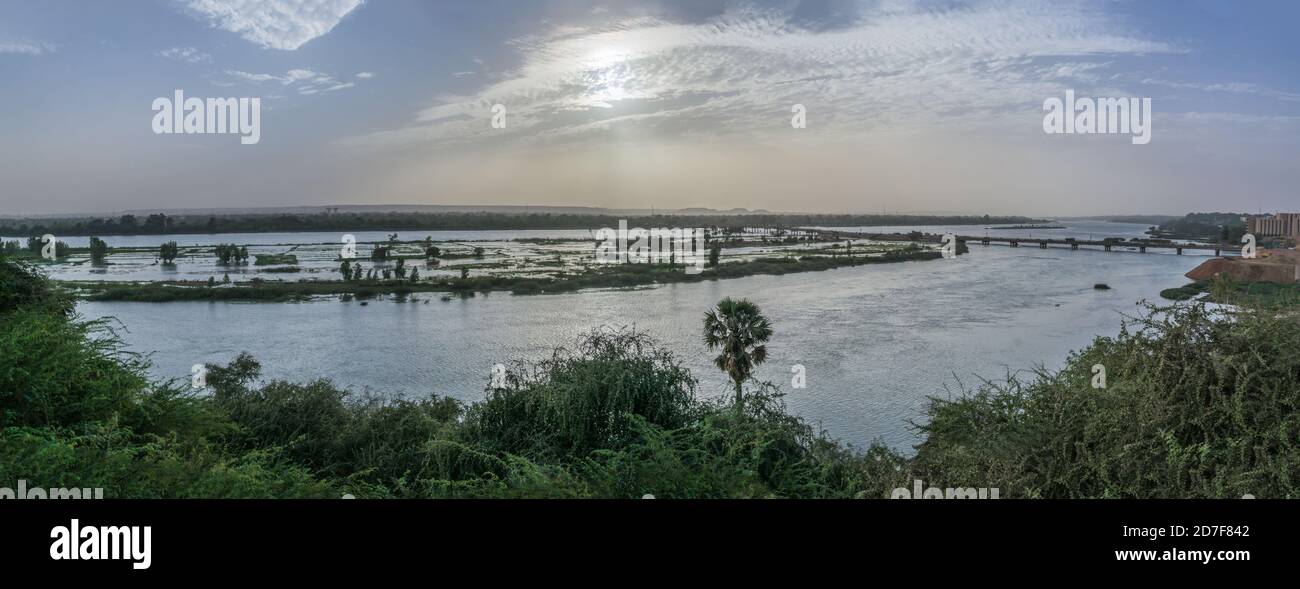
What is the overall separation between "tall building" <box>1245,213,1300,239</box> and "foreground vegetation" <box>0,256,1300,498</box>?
10249 millimetres

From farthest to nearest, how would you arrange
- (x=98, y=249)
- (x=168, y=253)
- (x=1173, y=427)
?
(x=168, y=253) < (x=98, y=249) < (x=1173, y=427)

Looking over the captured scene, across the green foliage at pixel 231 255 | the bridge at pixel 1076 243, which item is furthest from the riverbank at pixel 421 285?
the bridge at pixel 1076 243

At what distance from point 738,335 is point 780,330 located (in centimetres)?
1306

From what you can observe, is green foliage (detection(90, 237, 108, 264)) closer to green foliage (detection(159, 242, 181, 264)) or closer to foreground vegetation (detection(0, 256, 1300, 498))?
green foliage (detection(159, 242, 181, 264))

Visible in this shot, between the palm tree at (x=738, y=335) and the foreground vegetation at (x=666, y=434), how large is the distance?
21.3 ft

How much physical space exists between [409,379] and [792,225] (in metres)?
53.9

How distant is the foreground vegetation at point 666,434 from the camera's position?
411 centimetres

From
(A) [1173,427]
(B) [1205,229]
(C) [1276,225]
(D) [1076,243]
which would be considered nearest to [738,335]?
(A) [1173,427]

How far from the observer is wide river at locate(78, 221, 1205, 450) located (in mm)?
20609

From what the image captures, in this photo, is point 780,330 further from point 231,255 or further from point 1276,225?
point 231,255

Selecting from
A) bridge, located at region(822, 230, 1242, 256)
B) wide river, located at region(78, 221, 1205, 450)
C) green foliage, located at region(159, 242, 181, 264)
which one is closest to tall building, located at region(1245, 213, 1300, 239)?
wide river, located at region(78, 221, 1205, 450)

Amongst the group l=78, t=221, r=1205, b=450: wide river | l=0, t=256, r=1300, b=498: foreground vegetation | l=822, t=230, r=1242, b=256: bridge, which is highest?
l=822, t=230, r=1242, b=256: bridge

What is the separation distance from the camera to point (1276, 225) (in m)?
15.4
